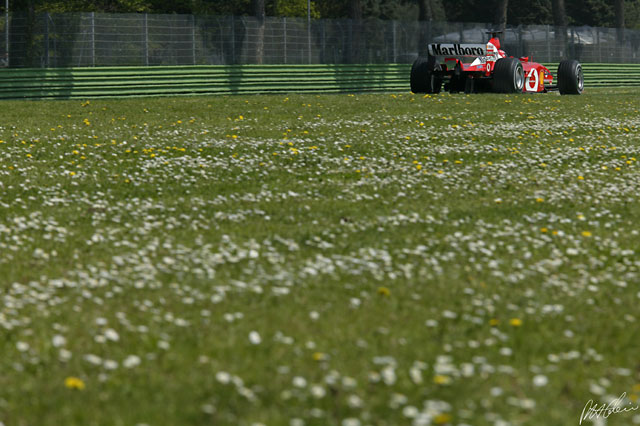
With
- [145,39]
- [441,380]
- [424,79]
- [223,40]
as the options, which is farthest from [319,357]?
[223,40]

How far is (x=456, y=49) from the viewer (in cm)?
2484

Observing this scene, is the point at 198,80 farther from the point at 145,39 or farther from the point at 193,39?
the point at 145,39

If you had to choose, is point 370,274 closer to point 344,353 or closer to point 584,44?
point 344,353

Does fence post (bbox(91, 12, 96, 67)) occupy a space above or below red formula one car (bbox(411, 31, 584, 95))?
above

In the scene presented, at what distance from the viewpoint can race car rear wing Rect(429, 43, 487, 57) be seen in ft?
81.4

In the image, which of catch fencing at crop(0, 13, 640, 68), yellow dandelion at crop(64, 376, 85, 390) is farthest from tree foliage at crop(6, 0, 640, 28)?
yellow dandelion at crop(64, 376, 85, 390)

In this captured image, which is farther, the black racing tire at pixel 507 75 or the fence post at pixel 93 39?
the fence post at pixel 93 39

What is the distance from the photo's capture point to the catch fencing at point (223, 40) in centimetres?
2661

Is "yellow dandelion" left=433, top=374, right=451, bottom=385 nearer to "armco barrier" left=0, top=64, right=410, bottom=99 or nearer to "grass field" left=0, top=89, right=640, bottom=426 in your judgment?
"grass field" left=0, top=89, right=640, bottom=426

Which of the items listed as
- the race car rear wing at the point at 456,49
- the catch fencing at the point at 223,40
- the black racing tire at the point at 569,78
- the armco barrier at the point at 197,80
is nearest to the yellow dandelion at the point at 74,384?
the race car rear wing at the point at 456,49

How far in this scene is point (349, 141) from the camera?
13516 mm

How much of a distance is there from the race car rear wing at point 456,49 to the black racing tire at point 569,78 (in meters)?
3.78
